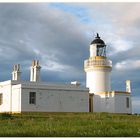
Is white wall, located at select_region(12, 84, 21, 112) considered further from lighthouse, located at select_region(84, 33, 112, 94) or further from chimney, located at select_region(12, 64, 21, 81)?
lighthouse, located at select_region(84, 33, 112, 94)

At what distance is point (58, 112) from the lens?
117 ft

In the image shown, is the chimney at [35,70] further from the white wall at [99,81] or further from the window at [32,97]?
the white wall at [99,81]

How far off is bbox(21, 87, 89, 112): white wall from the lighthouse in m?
3.84

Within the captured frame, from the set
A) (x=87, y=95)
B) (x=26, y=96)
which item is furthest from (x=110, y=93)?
(x=26, y=96)

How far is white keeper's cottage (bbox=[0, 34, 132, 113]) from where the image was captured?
113 feet

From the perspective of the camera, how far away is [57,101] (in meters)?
35.9

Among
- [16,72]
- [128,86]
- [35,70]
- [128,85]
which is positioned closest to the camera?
[35,70]

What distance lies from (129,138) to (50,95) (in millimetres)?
27024

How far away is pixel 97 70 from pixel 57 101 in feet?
26.1

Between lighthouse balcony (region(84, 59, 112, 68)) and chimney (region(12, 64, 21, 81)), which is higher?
lighthouse balcony (region(84, 59, 112, 68))

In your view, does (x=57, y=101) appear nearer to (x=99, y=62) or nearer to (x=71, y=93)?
(x=71, y=93)

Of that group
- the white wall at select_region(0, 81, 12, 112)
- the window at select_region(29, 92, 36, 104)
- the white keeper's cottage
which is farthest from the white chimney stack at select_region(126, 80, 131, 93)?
the white wall at select_region(0, 81, 12, 112)

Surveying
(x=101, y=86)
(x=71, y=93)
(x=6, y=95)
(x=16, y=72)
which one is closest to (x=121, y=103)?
(x=101, y=86)

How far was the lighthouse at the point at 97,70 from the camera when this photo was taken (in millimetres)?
41281
